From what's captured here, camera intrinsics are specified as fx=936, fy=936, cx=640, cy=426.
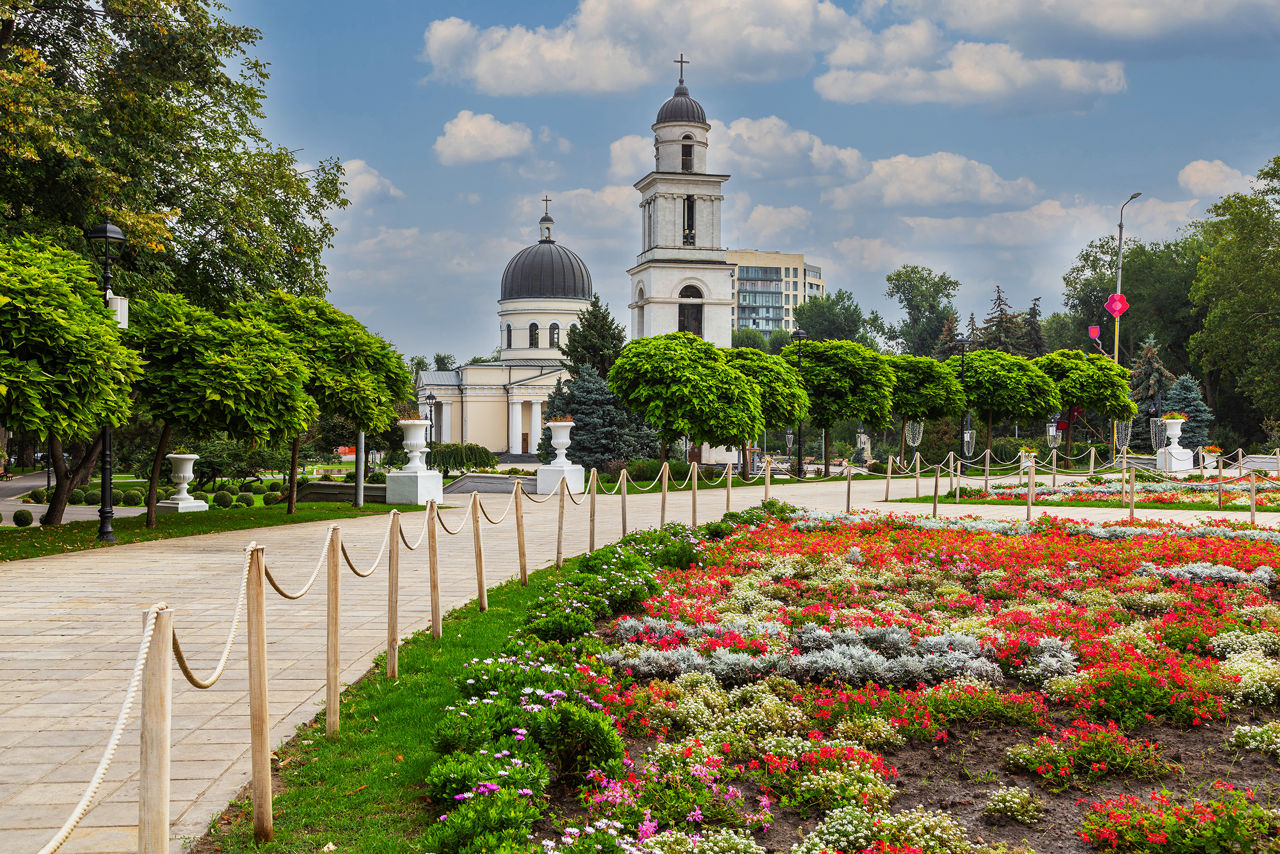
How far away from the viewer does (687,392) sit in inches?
1109

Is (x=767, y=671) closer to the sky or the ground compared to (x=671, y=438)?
closer to the ground

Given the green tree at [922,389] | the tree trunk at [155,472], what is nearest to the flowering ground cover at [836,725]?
the tree trunk at [155,472]

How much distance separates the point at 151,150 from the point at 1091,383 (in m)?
37.0

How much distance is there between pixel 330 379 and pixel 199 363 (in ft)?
11.9

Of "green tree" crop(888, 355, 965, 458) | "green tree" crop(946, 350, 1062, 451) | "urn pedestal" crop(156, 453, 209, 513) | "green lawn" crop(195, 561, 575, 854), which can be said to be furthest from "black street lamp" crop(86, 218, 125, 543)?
"green tree" crop(946, 350, 1062, 451)

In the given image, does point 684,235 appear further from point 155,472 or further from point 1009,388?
point 155,472

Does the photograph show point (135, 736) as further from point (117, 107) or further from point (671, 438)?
point (671, 438)

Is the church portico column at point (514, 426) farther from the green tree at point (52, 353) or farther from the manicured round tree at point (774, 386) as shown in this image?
the green tree at point (52, 353)

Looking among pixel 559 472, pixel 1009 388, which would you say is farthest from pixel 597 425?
pixel 1009 388

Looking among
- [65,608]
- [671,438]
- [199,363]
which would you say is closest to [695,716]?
[65,608]

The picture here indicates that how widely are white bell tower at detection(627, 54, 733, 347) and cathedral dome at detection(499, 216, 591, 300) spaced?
16086 millimetres

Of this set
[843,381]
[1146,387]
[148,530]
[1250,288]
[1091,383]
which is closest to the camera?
[148,530]

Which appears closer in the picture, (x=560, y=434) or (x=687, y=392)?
(x=560, y=434)

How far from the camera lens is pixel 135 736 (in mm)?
5422
